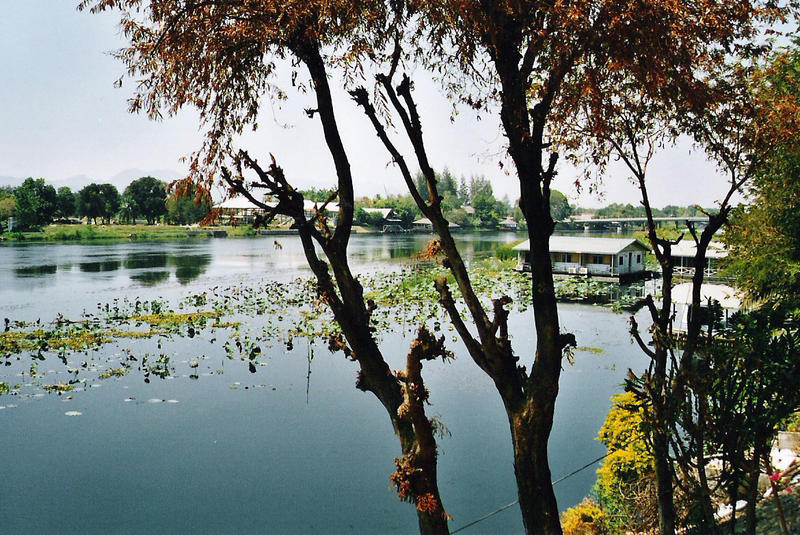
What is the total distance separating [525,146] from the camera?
4160 mm

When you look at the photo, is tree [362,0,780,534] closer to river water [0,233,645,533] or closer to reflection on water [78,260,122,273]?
river water [0,233,645,533]

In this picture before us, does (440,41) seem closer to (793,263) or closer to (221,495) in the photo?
(221,495)

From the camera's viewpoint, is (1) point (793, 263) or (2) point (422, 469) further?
(1) point (793, 263)

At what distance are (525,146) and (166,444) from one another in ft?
31.1

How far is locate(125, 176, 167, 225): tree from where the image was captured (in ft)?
263

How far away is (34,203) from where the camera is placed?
71.3 metres

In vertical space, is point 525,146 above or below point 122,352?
above

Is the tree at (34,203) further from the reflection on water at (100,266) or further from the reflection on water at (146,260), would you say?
the reflection on water at (100,266)

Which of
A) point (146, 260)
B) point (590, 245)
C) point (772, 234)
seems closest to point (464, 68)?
point (772, 234)

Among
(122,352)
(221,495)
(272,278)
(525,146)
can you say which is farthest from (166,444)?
(272,278)

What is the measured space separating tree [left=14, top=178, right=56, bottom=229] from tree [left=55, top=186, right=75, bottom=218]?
139 cm

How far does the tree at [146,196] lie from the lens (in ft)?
263

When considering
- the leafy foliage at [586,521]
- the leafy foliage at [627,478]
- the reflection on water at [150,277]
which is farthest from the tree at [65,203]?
the leafy foliage at [627,478]

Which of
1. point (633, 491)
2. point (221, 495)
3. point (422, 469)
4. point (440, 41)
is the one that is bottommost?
point (221, 495)
